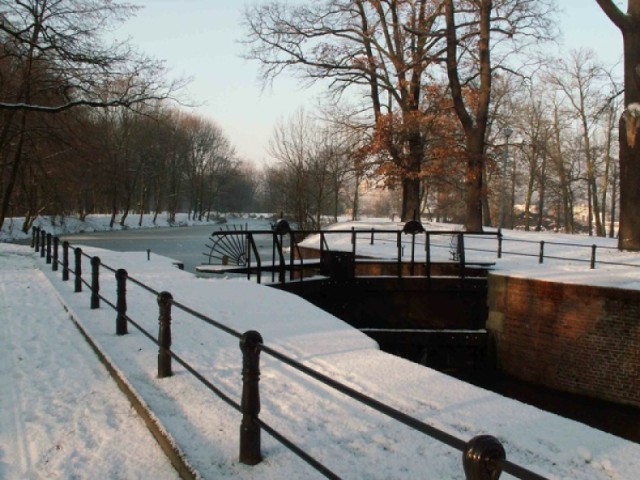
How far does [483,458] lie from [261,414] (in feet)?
10.3

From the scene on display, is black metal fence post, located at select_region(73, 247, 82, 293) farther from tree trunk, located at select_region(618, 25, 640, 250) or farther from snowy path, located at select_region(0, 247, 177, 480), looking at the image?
tree trunk, located at select_region(618, 25, 640, 250)

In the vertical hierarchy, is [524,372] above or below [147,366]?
below

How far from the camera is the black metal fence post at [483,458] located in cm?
181

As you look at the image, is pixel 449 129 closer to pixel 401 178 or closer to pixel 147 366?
pixel 401 178

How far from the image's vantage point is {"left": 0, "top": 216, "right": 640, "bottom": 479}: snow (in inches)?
153

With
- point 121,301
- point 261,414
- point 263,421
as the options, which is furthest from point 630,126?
point 263,421

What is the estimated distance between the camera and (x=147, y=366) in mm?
5938

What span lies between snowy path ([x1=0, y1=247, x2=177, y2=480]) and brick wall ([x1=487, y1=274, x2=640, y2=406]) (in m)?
9.29

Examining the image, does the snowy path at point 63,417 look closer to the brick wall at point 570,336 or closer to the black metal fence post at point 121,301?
the black metal fence post at point 121,301

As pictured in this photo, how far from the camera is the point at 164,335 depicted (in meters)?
5.30

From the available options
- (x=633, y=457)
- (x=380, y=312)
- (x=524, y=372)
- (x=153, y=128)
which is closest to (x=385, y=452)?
(x=633, y=457)

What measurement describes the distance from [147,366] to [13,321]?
12.6 ft

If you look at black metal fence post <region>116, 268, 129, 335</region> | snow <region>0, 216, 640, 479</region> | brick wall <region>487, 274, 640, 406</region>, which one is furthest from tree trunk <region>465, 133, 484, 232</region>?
black metal fence post <region>116, 268, 129, 335</region>

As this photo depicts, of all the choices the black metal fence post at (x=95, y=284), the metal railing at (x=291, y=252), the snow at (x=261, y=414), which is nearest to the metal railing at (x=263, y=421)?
the snow at (x=261, y=414)
